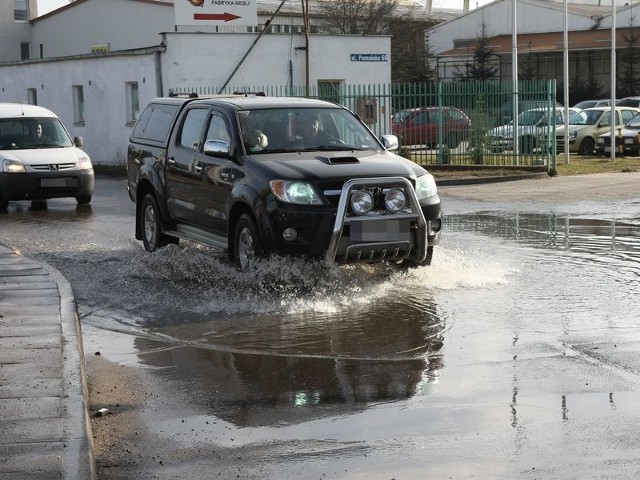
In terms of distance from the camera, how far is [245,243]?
11008 mm

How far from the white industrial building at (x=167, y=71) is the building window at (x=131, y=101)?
0.09ft

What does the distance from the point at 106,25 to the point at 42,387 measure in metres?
45.7

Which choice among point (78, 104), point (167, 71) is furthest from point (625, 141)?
point (78, 104)

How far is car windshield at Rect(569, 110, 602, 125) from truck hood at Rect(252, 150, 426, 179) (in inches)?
1004

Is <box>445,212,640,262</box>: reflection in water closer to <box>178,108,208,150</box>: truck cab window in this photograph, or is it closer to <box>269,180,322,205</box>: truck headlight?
<box>269,180,322,205</box>: truck headlight

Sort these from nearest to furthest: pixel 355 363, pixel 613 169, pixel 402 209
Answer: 1. pixel 355 363
2. pixel 402 209
3. pixel 613 169

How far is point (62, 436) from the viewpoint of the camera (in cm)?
575

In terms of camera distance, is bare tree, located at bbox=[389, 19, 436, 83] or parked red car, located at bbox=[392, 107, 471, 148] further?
bare tree, located at bbox=[389, 19, 436, 83]

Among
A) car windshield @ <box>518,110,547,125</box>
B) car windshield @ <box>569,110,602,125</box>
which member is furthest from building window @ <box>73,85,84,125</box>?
car windshield @ <box>569,110,602,125</box>

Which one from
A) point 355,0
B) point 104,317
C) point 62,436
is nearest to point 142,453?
point 62,436

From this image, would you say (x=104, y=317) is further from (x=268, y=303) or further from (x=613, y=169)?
(x=613, y=169)

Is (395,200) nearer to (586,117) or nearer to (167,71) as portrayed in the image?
(167,71)

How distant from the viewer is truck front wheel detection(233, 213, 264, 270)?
10680 millimetres

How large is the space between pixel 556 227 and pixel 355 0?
47369 mm
